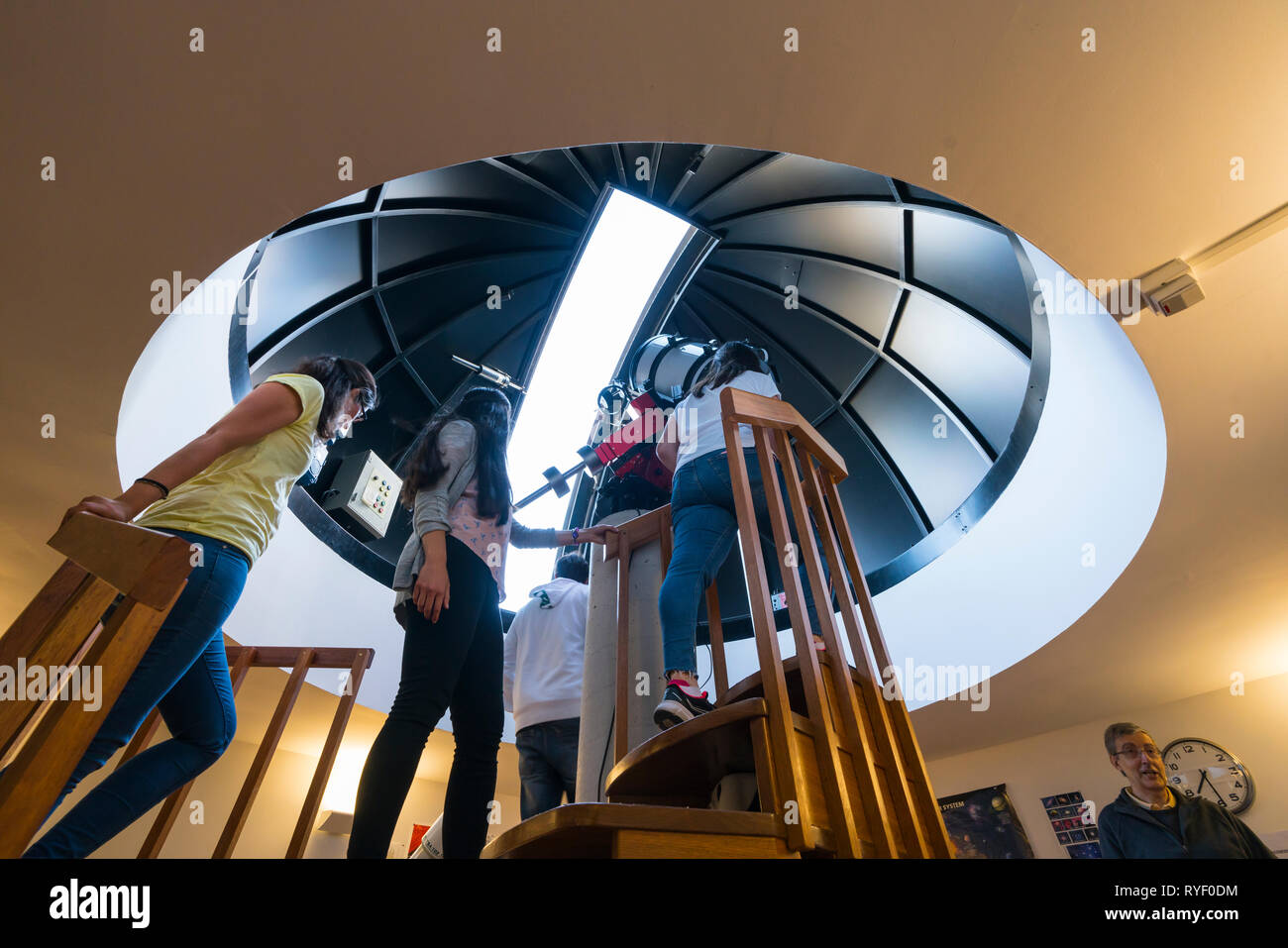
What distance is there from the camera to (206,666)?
1.58 metres

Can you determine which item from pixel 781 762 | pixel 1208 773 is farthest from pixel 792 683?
pixel 1208 773

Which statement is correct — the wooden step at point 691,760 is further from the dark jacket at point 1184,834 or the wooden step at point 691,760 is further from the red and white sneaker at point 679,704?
the dark jacket at point 1184,834

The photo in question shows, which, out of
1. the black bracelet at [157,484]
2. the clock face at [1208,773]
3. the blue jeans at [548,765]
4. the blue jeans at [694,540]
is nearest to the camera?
the black bracelet at [157,484]

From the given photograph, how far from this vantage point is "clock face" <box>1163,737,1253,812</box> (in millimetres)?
4227

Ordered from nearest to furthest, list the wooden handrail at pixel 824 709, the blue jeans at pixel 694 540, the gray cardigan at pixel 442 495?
the wooden handrail at pixel 824 709
the gray cardigan at pixel 442 495
the blue jeans at pixel 694 540

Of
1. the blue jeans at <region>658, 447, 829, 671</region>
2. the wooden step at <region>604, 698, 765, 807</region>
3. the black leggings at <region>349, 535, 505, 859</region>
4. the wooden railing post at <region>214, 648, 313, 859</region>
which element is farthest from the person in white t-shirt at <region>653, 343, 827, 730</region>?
the wooden railing post at <region>214, 648, 313, 859</region>

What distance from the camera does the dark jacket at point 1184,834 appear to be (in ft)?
9.75

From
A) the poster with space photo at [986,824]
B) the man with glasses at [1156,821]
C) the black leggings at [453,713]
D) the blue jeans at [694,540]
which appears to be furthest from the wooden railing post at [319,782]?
the poster with space photo at [986,824]

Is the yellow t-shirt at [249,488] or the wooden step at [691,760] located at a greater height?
the yellow t-shirt at [249,488]

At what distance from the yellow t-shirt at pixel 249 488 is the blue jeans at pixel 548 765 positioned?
4.18 ft

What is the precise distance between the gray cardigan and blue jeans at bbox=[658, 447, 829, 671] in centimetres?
64

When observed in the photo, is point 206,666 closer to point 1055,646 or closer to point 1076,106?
point 1076,106
